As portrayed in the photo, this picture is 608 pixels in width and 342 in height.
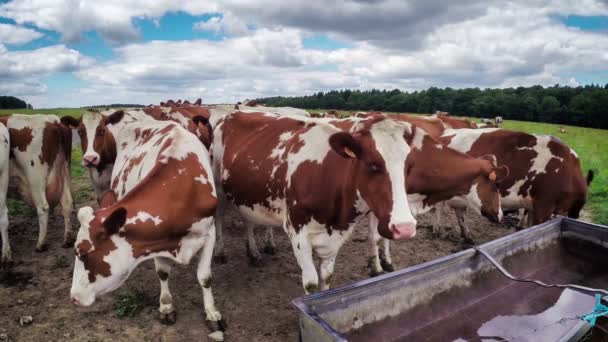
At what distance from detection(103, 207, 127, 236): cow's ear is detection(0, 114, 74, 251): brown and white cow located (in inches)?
148

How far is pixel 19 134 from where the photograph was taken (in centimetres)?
607

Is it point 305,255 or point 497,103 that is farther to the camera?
point 497,103

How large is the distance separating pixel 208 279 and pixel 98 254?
122cm

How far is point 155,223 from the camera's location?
3.60 metres

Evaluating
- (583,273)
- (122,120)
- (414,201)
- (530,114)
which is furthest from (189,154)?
(530,114)

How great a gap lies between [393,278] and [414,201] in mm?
2049

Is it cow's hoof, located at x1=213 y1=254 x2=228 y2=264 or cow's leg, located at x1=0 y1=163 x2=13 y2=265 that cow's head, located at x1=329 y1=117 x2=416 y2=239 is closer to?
cow's hoof, located at x1=213 y1=254 x2=228 y2=264

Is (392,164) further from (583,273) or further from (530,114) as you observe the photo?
(530,114)

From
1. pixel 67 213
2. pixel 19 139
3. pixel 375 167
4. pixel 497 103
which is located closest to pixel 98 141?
pixel 19 139

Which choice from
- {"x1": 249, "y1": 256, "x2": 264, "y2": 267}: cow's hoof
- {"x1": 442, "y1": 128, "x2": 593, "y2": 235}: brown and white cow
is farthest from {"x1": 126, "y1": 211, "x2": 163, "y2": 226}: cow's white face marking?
{"x1": 442, "y1": 128, "x2": 593, "y2": 235}: brown and white cow

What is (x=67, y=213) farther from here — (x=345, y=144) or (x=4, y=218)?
(x=345, y=144)

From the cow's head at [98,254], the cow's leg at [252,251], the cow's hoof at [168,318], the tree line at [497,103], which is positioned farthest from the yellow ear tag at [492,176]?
the tree line at [497,103]

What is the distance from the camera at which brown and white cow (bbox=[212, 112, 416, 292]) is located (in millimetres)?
3197

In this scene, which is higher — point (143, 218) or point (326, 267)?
point (143, 218)
